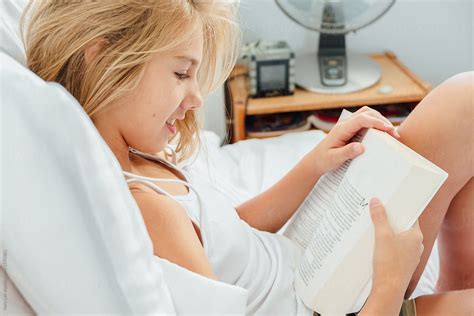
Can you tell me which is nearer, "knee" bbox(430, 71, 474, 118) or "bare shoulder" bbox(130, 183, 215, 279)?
"bare shoulder" bbox(130, 183, 215, 279)

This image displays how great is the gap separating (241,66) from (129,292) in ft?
4.82

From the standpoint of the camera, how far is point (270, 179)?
1.36 m

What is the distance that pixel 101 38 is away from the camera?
68 centimetres

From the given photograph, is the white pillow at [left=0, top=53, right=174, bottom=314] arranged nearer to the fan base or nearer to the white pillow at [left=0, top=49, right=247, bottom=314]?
the white pillow at [left=0, top=49, right=247, bottom=314]

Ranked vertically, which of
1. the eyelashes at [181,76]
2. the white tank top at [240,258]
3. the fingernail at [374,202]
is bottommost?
the white tank top at [240,258]

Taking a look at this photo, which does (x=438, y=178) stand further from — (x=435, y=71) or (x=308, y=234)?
(x=435, y=71)

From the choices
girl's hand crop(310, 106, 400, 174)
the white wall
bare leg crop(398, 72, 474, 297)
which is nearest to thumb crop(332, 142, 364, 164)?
girl's hand crop(310, 106, 400, 174)

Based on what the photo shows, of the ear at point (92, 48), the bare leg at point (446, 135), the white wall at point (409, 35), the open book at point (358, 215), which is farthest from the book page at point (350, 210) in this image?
the white wall at point (409, 35)

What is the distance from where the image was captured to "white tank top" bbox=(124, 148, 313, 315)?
2.68 feet

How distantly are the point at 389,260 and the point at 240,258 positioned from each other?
0.22 m

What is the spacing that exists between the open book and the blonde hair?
31cm

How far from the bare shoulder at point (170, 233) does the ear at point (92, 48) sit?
0.17 m

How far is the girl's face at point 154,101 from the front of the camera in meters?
0.71

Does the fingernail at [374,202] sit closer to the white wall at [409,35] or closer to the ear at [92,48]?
the ear at [92,48]
